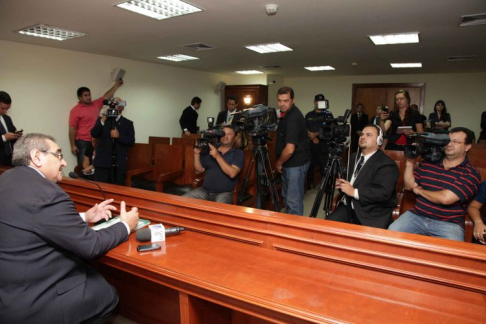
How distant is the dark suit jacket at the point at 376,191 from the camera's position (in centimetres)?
202

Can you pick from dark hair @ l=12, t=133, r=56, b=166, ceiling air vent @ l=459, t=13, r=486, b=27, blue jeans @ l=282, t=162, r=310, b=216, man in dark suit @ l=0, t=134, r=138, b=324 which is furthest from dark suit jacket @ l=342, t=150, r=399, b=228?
ceiling air vent @ l=459, t=13, r=486, b=27

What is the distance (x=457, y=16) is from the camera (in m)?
2.95

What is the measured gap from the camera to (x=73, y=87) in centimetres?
497

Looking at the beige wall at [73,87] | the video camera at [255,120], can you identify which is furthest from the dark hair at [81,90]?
the video camera at [255,120]

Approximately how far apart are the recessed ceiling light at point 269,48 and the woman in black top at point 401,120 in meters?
1.84

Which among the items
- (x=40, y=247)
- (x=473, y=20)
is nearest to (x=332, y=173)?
(x=40, y=247)

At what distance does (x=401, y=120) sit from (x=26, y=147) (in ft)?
11.0

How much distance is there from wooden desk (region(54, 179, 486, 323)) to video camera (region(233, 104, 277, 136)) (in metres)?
1.03

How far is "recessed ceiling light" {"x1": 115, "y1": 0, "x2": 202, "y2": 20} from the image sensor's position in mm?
2742

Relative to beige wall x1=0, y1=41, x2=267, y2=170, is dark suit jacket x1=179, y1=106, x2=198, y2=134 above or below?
below

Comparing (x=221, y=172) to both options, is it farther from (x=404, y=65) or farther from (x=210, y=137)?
(x=404, y=65)

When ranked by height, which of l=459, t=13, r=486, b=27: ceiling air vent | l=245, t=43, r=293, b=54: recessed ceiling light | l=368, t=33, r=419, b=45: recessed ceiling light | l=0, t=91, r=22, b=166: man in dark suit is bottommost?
l=0, t=91, r=22, b=166: man in dark suit

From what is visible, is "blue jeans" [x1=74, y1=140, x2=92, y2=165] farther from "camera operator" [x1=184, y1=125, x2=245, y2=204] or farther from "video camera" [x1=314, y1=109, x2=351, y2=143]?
"video camera" [x1=314, y1=109, x2=351, y2=143]

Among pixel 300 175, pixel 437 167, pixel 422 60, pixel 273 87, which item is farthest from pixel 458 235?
pixel 273 87
